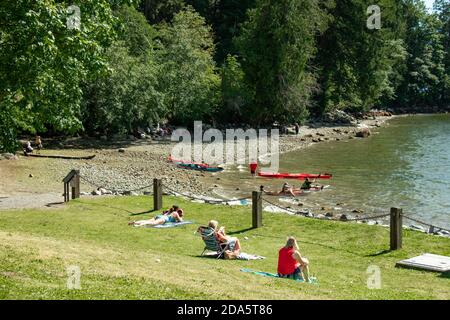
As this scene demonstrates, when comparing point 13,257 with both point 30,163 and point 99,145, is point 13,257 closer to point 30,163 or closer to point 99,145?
point 30,163

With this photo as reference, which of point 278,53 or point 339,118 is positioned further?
point 339,118

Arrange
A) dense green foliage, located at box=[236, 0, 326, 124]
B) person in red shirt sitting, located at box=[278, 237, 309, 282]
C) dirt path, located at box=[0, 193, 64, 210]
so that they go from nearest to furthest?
person in red shirt sitting, located at box=[278, 237, 309, 282] → dirt path, located at box=[0, 193, 64, 210] → dense green foliage, located at box=[236, 0, 326, 124]

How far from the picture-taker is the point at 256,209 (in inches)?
819

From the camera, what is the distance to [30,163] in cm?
3644

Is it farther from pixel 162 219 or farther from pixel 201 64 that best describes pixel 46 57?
pixel 201 64

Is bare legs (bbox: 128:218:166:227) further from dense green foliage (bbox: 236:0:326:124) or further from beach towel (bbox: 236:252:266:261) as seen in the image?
dense green foliage (bbox: 236:0:326:124)

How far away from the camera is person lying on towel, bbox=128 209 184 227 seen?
20.8 m

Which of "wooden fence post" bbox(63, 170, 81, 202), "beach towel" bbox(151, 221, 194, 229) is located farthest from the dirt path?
"beach towel" bbox(151, 221, 194, 229)

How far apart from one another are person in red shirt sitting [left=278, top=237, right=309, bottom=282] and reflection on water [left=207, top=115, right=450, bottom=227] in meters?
14.4

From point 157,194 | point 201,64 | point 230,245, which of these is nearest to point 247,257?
point 230,245

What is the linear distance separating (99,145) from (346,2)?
42.4m

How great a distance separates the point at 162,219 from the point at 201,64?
39258mm

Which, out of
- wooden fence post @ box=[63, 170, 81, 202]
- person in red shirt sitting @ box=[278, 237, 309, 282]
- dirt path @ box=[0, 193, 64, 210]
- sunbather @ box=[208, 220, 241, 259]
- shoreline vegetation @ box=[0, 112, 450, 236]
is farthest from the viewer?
shoreline vegetation @ box=[0, 112, 450, 236]

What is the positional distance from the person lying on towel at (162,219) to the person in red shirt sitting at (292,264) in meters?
7.56
